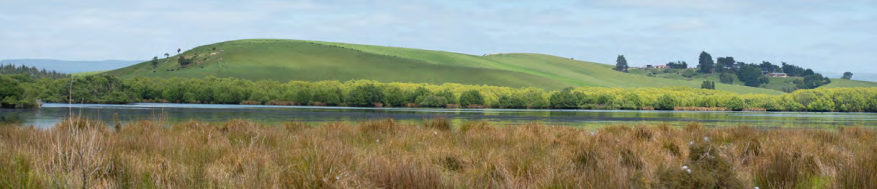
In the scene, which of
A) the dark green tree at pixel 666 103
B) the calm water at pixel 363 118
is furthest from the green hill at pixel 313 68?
the calm water at pixel 363 118

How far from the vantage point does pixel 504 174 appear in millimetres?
8797

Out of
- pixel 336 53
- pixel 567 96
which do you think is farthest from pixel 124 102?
pixel 336 53

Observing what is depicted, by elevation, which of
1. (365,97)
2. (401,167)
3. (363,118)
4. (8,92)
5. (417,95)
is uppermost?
(8,92)

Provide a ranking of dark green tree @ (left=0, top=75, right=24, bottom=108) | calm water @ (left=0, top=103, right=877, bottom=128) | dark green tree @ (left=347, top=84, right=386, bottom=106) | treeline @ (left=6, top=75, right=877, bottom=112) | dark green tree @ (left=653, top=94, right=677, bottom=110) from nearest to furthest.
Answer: calm water @ (left=0, top=103, right=877, bottom=128), dark green tree @ (left=0, top=75, right=24, bottom=108), dark green tree @ (left=347, top=84, right=386, bottom=106), treeline @ (left=6, top=75, right=877, bottom=112), dark green tree @ (left=653, top=94, right=677, bottom=110)

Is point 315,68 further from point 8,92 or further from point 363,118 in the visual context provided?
point 363,118

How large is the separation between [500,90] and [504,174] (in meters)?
130

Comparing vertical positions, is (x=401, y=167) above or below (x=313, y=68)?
below

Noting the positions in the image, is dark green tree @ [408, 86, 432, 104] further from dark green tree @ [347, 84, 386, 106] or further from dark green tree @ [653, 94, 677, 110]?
dark green tree @ [653, 94, 677, 110]

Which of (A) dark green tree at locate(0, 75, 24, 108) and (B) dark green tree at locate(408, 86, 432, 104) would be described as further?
(B) dark green tree at locate(408, 86, 432, 104)

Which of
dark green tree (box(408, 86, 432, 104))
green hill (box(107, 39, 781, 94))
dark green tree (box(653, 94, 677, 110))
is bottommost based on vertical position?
dark green tree (box(653, 94, 677, 110))

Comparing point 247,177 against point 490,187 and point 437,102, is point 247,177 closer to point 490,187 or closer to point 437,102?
point 490,187

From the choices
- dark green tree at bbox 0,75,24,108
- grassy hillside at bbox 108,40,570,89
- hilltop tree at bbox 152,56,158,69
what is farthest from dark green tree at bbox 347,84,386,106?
hilltop tree at bbox 152,56,158,69

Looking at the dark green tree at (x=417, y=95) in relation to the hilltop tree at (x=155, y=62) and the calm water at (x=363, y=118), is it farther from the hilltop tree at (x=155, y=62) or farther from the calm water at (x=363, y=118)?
the hilltop tree at (x=155, y=62)

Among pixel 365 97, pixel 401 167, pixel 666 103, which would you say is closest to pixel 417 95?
pixel 365 97
